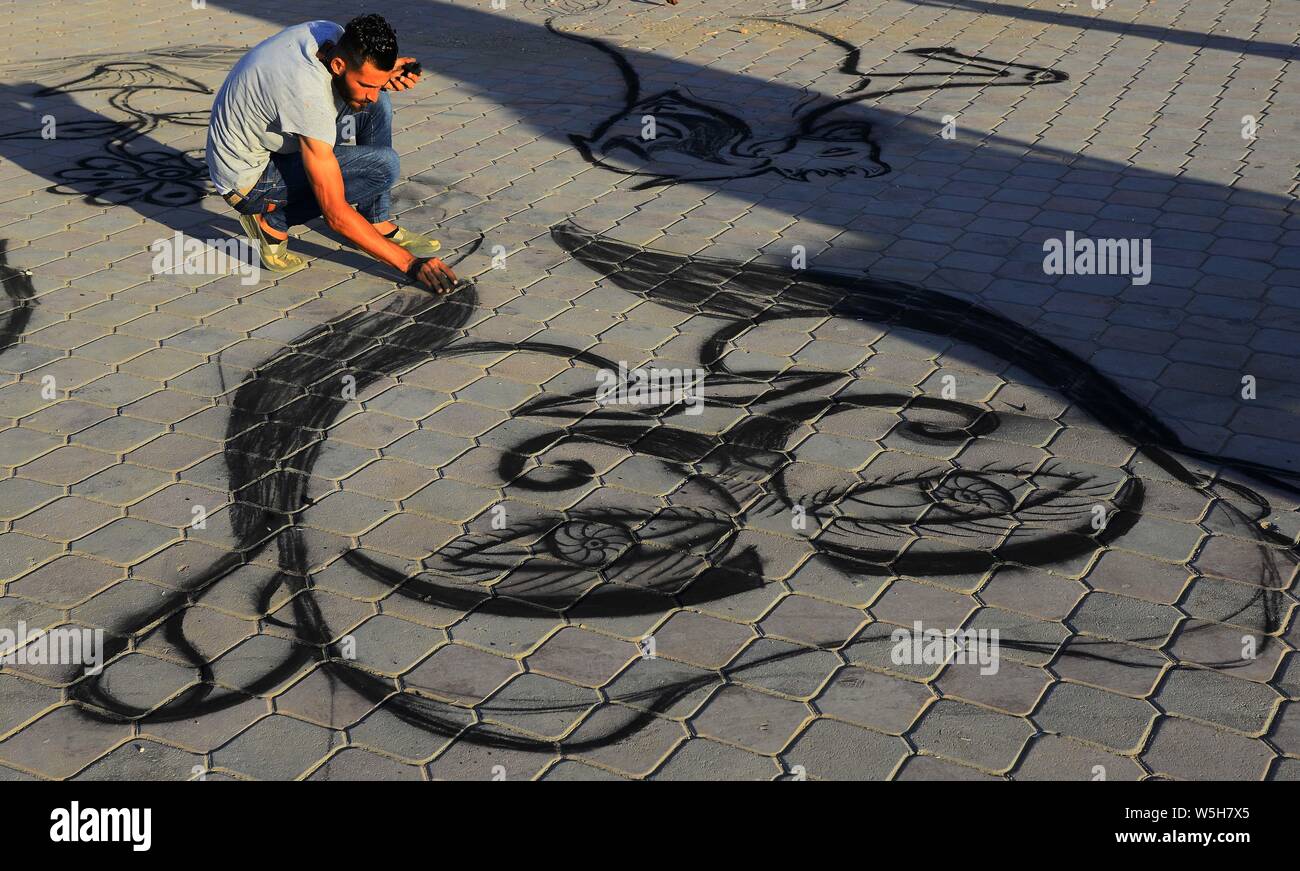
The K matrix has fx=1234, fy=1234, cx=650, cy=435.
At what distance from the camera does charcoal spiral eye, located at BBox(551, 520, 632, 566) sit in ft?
13.9

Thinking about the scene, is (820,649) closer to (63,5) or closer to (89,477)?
(89,477)

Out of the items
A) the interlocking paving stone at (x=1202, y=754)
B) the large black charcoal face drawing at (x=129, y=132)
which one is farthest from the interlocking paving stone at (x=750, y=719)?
the large black charcoal face drawing at (x=129, y=132)

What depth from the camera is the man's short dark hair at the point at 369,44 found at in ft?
17.7

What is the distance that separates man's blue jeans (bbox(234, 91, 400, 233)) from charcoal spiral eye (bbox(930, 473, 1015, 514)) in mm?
3332

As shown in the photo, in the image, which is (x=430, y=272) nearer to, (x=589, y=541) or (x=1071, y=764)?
(x=589, y=541)

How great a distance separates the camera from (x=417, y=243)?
257 inches

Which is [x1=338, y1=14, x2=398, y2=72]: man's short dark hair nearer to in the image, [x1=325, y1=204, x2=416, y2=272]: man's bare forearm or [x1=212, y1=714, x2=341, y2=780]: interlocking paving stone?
[x1=325, y1=204, x2=416, y2=272]: man's bare forearm

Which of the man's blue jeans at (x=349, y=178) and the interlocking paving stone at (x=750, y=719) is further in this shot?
the man's blue jeans at (x=349, y=178)

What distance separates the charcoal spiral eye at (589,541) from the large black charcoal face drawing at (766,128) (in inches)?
136

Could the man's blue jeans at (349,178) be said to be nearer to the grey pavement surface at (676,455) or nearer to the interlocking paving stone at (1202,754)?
the grey pavement surface at (676,455)

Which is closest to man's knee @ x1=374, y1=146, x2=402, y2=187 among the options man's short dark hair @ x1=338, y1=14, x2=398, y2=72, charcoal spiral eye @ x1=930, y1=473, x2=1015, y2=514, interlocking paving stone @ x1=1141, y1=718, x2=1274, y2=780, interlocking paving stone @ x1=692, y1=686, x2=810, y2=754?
man's short dark hair @ x1=338, y1=14, x2=398, y2=72

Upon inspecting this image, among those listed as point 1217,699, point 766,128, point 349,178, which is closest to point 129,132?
point 349,178
